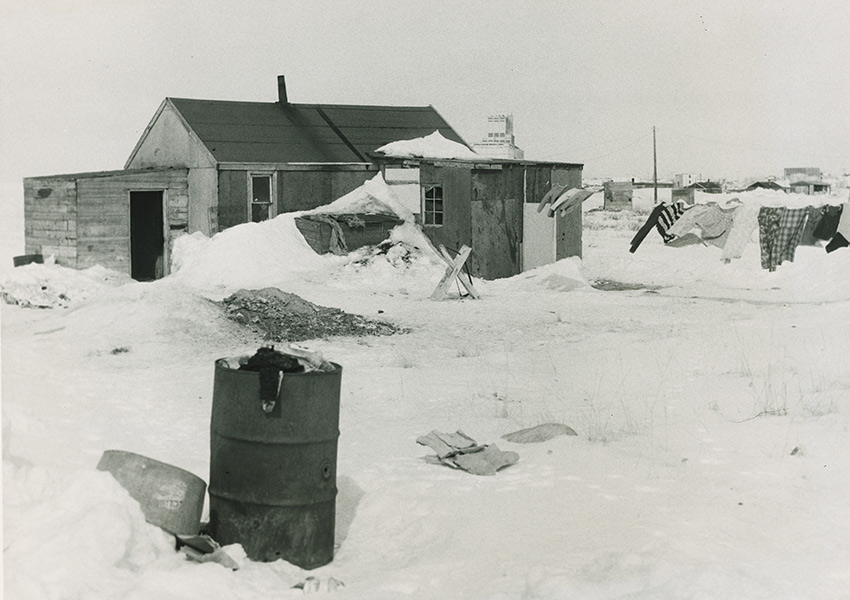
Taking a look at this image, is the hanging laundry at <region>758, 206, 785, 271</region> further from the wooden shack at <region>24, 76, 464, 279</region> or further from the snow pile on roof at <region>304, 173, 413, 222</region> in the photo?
the wooden shack at <region>24, 76, 464, 279</region>

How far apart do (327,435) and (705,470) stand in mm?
3196

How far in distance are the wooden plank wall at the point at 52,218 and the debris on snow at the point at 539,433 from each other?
12834 mm

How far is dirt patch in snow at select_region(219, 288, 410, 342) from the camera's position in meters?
13.3

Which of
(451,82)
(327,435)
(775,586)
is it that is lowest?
(775,586)

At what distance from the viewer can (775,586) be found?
503 centimetres

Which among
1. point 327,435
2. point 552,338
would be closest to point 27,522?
point 327,435

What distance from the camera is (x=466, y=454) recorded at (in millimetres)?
7793

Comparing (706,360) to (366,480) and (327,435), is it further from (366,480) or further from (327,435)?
(327,435)

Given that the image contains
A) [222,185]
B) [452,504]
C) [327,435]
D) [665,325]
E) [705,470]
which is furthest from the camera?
[222,185]

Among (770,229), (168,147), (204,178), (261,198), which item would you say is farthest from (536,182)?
(168,147)

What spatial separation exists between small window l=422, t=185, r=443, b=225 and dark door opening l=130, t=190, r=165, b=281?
619 centimetres

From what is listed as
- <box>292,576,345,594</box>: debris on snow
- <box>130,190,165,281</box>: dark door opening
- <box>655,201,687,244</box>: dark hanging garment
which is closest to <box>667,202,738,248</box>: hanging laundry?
<box>655,201,687,244</box>: dark hanging garment

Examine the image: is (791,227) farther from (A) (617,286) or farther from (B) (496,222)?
(B) (496,222)

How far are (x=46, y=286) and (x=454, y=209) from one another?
378 inches
